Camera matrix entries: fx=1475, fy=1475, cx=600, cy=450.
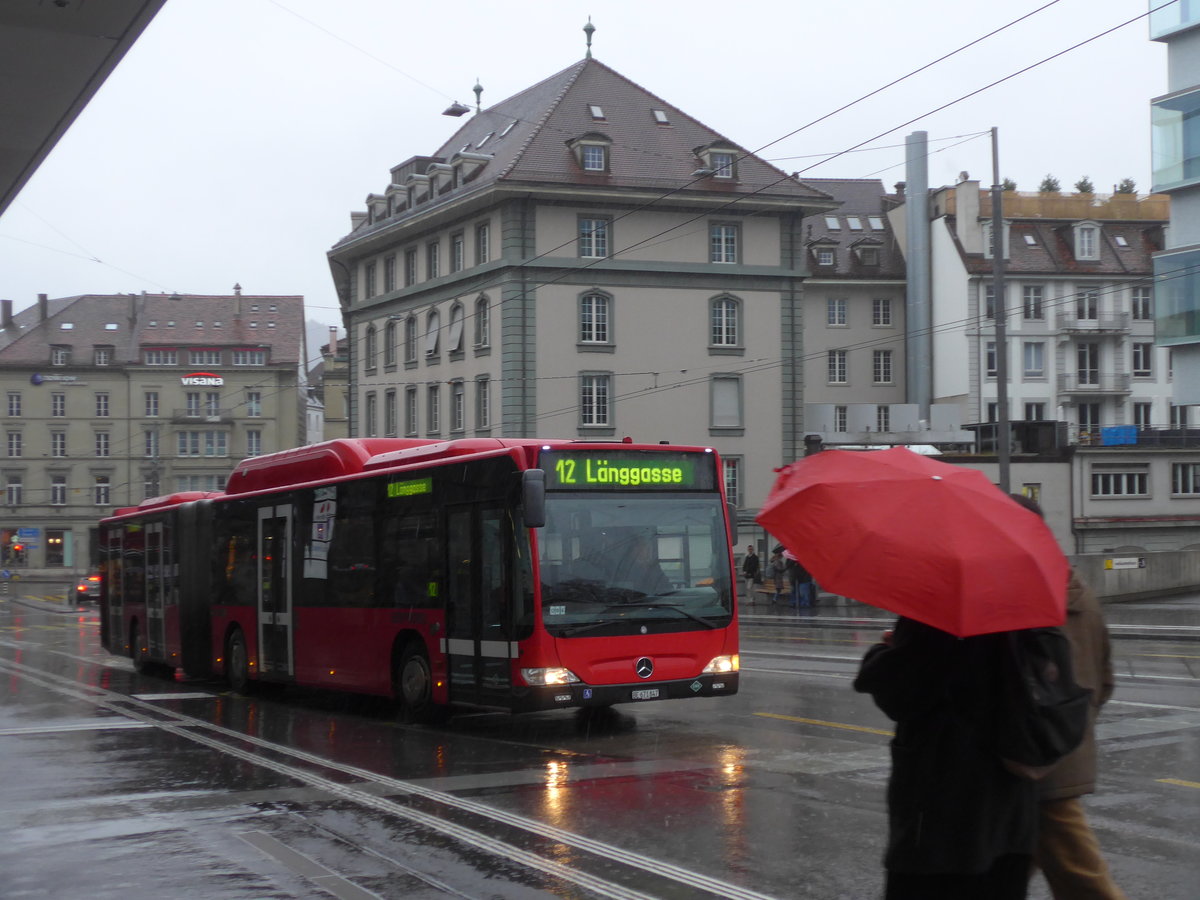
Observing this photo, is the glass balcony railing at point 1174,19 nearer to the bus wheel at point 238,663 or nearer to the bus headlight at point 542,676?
the bus wheel at point 238,663

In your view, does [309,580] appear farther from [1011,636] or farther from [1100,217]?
[1100,217]

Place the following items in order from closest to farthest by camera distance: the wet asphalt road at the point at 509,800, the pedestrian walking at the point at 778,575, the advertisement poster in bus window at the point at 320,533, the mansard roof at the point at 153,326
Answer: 1. the wet asphalt road at the point at 509,800
2. the advertisement poster in bus window at the point at 320,533
3. the pedestrian walking at the point at 778,575
4. the mansard roof at the point at 153,326

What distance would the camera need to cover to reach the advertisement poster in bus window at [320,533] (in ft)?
57.1

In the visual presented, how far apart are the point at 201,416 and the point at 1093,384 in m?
54.6

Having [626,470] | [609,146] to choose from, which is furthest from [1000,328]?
[609,146]

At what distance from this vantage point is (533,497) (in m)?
12.9

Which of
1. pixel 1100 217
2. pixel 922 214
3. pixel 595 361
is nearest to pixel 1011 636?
pixel 595 361

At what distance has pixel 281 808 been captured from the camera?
9.91 meters

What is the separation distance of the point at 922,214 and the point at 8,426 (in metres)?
59.2

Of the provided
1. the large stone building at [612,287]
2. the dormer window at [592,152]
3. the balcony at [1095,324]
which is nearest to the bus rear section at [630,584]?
the large stone building at [612,287]

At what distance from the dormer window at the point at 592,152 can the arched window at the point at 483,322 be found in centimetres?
626

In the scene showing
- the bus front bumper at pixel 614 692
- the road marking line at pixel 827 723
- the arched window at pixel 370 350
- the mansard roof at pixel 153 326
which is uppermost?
the mansard roof at pixel 153 326

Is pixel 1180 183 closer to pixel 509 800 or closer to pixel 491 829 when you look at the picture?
pixel 509 800

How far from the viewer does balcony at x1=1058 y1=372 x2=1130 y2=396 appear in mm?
74188
